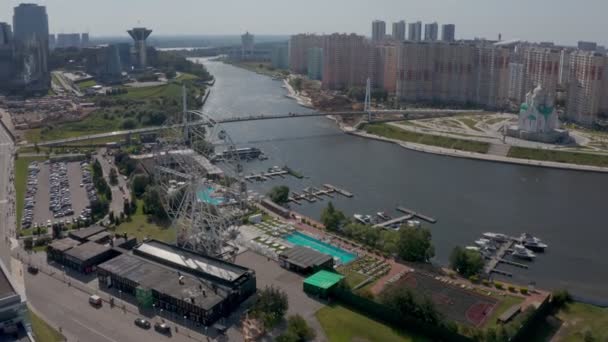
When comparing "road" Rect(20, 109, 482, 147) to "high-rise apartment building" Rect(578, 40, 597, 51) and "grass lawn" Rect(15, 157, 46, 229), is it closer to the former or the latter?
"grass lawn" Rect(15, 157, 46, 229)

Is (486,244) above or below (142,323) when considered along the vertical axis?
above

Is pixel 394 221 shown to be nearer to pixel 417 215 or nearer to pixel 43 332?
pixel 417 215

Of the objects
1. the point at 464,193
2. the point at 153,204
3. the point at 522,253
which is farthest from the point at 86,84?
the point at 522,253

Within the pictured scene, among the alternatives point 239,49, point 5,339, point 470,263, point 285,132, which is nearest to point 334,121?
point 285,132

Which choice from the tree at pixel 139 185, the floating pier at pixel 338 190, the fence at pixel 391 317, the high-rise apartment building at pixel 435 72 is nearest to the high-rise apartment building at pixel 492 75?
the high-rise apartment building at pixel 435 72

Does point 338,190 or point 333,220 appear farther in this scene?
point 338,190

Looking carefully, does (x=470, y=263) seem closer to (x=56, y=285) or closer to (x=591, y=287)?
(x=591, y=287)
